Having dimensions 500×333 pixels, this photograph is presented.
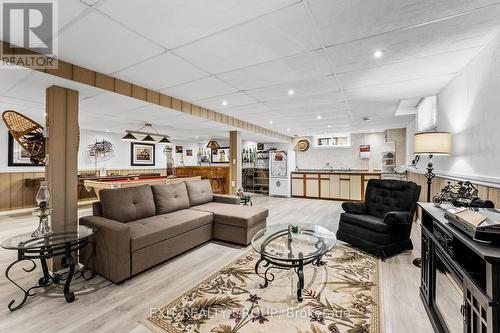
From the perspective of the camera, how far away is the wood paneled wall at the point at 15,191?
5.55 metres

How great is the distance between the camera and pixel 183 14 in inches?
65.9

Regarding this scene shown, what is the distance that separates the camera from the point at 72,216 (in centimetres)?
272

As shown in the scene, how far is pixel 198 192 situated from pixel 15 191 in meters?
5.34

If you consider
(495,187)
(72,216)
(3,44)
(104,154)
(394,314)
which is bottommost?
(394,314)

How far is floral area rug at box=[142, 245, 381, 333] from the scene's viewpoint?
1736 mm

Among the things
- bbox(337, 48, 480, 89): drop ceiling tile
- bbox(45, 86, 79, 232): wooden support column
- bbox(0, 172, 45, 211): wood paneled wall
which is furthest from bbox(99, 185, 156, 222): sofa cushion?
bbox(0, 172, 45, 211): wood paneled wall

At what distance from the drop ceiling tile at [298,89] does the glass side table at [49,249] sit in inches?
115

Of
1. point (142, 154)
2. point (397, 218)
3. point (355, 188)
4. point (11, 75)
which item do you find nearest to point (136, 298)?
point (11, 75)

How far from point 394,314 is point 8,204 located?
8362 millimetres

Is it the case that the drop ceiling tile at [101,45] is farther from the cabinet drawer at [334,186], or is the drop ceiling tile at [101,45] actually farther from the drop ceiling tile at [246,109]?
the cabinet drawer at [334,186]

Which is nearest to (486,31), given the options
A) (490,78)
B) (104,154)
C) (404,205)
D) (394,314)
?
(490,78)

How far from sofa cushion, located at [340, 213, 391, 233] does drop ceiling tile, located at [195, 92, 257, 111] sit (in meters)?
2.55

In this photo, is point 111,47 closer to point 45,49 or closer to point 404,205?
point 45,49

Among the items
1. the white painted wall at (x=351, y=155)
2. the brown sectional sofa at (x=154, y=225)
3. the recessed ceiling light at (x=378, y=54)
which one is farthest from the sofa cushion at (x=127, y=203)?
the white painted wall at (x=351, y=155)
